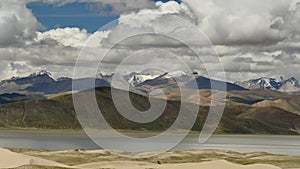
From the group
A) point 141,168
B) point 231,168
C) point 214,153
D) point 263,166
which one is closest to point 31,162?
point 141,168

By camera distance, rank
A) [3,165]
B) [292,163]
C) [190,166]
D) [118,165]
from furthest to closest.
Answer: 1. [292,163]
2. [118,165]
3. [190,166]
4. [3,165]

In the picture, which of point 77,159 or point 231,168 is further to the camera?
point 77,159

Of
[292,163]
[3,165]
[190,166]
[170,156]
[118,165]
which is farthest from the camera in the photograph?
[170,156]

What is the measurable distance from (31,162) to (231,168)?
31007mm

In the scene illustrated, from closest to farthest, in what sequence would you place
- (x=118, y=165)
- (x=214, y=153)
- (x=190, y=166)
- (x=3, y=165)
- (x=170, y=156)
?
1. (x=3, y=165)
2. (x=190, y=166)
3. (x=118, y=165)
4. (x=170, y=156)
5. (x=214, y=153)

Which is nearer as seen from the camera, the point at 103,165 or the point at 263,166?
the point at 263,166

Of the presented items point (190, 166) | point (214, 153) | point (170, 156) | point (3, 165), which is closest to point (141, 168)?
point (190, 166)

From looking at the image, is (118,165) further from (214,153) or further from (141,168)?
(214,153)

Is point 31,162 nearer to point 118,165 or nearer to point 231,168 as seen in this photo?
point 118,165

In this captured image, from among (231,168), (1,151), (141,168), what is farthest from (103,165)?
(231,168)

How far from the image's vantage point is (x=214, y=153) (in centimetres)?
16688

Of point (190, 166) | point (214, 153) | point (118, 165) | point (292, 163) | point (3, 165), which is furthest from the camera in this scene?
point (214, 153)

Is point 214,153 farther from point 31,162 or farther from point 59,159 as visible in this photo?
point 31,162

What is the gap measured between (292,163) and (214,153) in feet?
156
